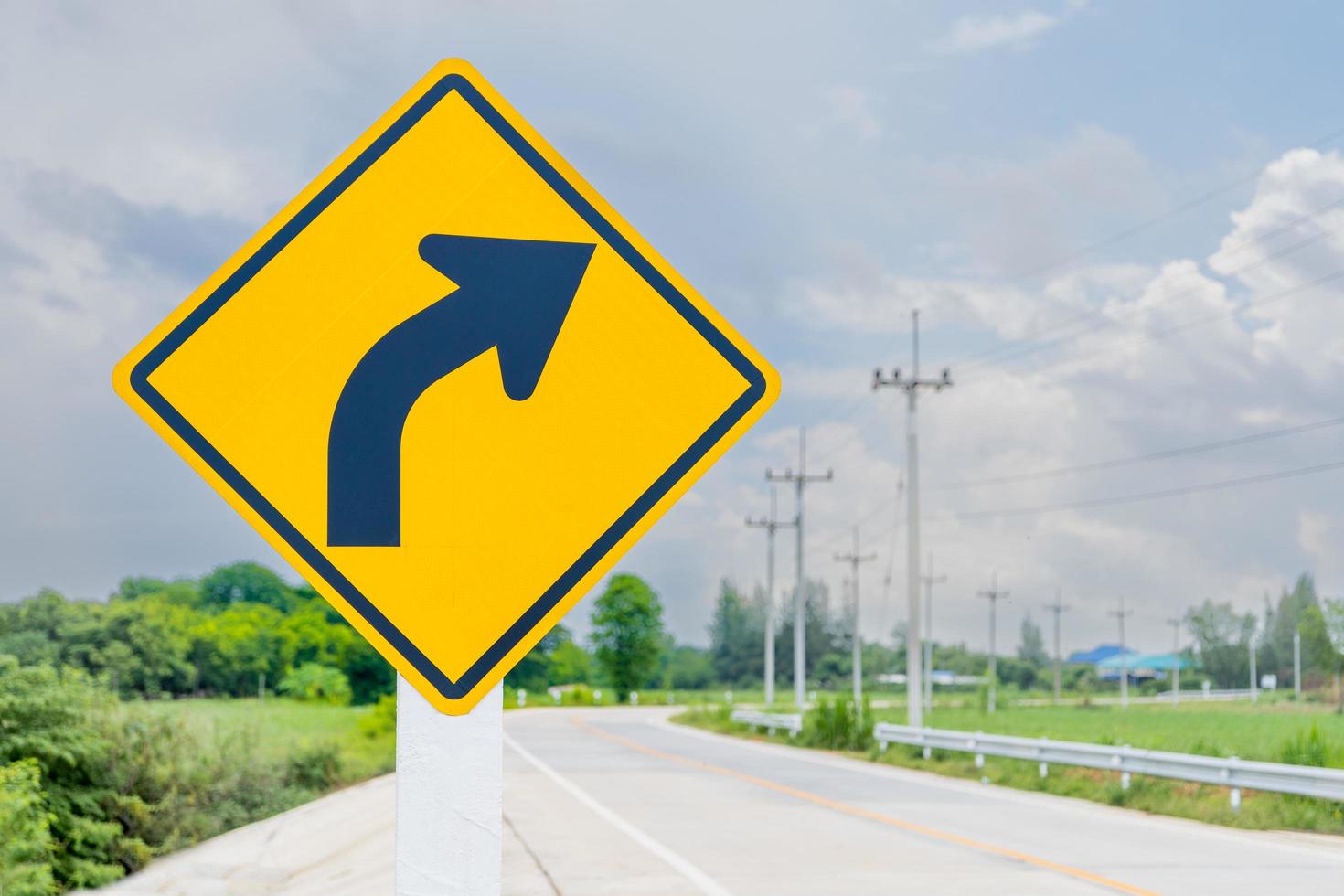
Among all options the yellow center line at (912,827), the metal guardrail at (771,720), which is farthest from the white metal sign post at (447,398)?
the metal guardrail at (771,720)

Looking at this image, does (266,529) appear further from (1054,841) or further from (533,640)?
(1054,841)

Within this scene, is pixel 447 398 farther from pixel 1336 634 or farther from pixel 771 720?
pixel 1336 634

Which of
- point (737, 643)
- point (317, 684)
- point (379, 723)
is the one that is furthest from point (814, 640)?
point (379, 723)

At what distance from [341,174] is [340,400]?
0.44 metres

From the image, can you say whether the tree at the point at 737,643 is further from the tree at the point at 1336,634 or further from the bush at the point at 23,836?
the bush at the point at 23,836

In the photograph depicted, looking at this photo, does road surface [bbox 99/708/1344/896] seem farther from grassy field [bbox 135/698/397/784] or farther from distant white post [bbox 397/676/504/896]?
distant white post [bbox 397/676/504/896]

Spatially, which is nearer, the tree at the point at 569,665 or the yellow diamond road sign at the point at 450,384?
the yellow diamond road sign at the point at 450,384

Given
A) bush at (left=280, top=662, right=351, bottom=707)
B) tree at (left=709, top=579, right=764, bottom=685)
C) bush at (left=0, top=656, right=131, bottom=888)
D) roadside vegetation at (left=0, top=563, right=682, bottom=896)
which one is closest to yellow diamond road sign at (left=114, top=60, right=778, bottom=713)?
roadside vegetation at (left=0, top=563, right=682, bottom=896)

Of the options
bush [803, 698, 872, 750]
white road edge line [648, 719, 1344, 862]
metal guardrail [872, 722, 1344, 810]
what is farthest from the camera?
bush [803, 698, 872, 750]

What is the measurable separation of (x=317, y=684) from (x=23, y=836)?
79.5 meters

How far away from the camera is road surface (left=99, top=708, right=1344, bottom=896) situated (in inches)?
461

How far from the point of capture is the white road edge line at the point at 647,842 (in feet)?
37.6

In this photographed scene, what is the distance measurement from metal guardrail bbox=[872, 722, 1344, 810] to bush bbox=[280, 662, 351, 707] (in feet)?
221

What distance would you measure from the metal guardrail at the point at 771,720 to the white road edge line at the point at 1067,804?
157 centimetres
